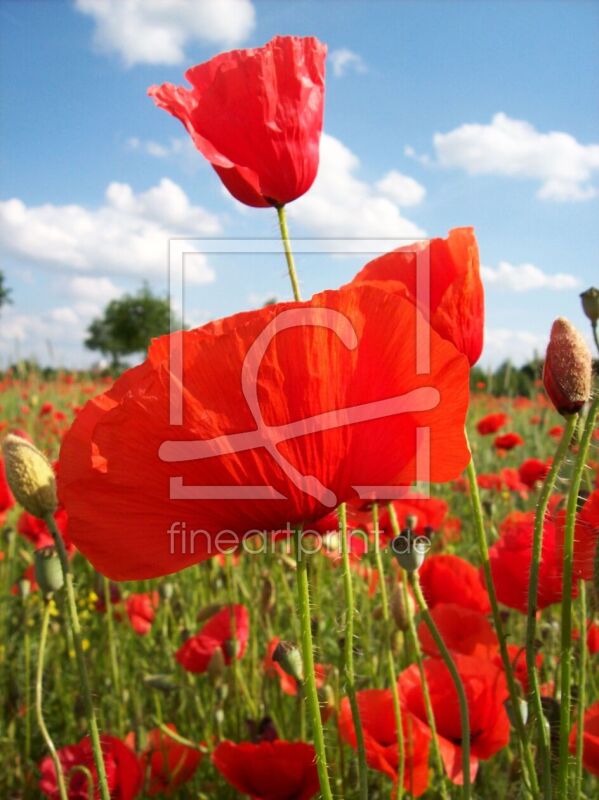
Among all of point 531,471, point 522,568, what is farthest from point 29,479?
point 531,471

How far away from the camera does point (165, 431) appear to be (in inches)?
17.6

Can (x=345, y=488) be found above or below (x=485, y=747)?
above

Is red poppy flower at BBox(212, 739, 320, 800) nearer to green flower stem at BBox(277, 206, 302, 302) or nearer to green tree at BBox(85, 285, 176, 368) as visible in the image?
green flower stem at BBox(277, 206, 302, 302)

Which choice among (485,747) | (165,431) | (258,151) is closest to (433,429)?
(165,431)

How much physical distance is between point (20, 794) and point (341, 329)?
3.83 feet

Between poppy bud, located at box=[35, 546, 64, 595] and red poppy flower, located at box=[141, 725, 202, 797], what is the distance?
0.52 metres

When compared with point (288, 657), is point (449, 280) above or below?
above

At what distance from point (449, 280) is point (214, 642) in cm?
96

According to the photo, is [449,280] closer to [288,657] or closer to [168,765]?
[288,657]

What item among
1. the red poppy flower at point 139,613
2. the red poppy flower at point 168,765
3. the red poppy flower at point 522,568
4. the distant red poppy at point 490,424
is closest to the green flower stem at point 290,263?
the red poppy flower at point 522,568

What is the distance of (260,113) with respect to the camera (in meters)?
0.68

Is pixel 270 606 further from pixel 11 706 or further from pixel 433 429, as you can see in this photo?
pixel 433 429

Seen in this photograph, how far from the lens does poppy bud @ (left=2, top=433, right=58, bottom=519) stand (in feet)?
2.13

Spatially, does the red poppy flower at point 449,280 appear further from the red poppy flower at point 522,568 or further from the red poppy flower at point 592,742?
the red poppy flower at point 592,742
